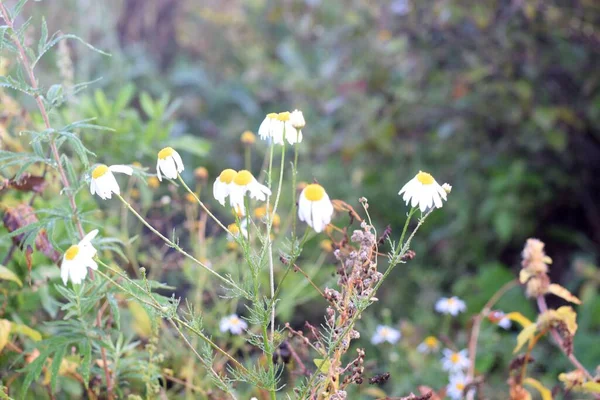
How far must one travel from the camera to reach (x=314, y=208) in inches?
32.7

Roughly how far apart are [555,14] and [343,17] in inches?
44.3

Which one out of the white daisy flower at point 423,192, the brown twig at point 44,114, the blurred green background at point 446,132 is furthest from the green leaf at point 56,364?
the blurred green background at point 446,132

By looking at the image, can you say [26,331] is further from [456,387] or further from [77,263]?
[456,387]

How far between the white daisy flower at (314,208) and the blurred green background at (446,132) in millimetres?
1111

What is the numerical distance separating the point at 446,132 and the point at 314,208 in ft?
6.02

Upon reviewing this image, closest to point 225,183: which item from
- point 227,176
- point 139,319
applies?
point 227,176

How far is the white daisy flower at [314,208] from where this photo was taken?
2.72 feet

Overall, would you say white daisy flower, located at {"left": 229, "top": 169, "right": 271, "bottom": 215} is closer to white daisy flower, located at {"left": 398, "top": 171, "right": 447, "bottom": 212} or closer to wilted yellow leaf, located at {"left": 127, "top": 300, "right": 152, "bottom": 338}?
white daisy flower, located at {"left": 398, "top": 171, "right": 447, "bottom": 212}

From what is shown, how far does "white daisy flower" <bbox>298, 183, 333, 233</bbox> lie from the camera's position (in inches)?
32.6

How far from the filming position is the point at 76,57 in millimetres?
4027

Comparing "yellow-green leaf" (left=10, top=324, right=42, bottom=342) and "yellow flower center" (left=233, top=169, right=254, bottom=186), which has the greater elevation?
"yellow flower center" (left=233, top=169, right=254, bottom=186)

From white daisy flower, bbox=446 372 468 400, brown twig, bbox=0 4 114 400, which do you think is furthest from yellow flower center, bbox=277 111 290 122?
white daisy flower, bbox=446 372 468 400

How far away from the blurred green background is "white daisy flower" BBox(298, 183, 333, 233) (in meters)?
1.11

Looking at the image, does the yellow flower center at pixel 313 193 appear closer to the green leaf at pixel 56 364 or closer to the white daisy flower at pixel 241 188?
the white daisy flower at pixel 241 188
